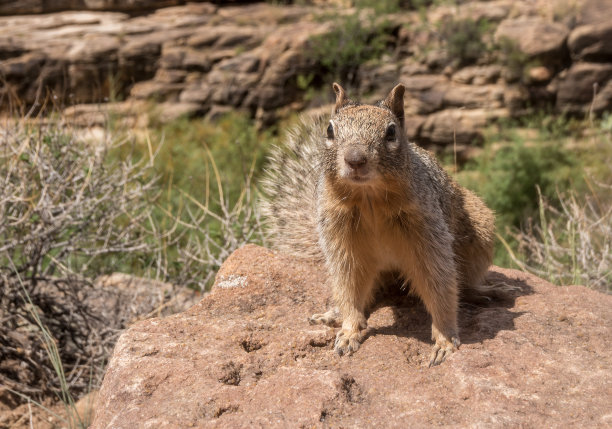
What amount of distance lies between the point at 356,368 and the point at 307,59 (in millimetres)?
16988

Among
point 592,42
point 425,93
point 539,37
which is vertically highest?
point 539,37

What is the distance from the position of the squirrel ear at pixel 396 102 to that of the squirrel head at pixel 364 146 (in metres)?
0.02

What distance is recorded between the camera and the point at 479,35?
62.1ft

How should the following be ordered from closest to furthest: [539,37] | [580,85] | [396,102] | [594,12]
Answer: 1. [396,102]
2. [580,85]
3. [539,37]
4. [594,12]

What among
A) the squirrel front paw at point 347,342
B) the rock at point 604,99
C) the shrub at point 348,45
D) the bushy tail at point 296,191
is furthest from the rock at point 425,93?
the squirrel front paw at point 347,342

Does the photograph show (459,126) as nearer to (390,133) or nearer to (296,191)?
(296,191)

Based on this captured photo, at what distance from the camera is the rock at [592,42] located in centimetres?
1816

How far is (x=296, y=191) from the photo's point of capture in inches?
220

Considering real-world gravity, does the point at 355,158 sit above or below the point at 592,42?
above

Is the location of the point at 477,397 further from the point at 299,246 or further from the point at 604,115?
the point at 604,115

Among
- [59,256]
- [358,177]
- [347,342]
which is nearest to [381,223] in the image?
[358,177]

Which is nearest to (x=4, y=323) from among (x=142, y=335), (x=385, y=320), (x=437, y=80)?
(x=142, y=335)

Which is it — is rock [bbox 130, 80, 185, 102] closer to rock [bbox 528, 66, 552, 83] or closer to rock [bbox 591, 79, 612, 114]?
rock [bbox 528, 66, 552, 83]

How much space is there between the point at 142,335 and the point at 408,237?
69.6 inches
